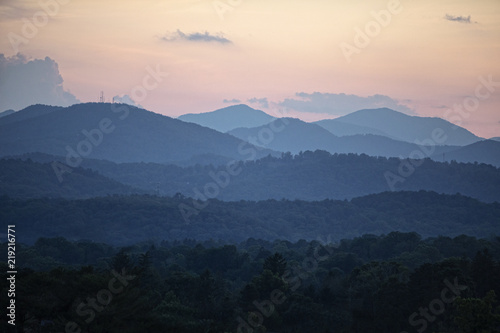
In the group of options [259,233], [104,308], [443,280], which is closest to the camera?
[104,308]

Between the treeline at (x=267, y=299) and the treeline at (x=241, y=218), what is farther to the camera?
the treeline at (x=241, y=218)

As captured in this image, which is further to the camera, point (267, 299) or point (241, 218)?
point (241, 218)

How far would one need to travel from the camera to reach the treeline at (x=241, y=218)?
5295 inches

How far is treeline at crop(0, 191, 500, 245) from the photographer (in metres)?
134

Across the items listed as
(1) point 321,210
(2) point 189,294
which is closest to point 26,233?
(1) point 321,210

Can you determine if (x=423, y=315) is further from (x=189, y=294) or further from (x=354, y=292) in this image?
(x=189, y=294)

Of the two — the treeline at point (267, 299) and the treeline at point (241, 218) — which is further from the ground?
the treeline at point (241, 218)

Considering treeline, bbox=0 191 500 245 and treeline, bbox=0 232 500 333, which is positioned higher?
treeline, bbox=0 191 500 245

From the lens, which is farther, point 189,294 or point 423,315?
point 189,294

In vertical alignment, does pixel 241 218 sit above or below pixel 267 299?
above

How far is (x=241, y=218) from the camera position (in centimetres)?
15562

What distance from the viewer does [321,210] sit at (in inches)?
6713

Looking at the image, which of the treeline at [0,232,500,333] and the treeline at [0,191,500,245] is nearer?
the treeline at [0,232,500,333]

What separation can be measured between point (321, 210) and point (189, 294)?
408 feet
